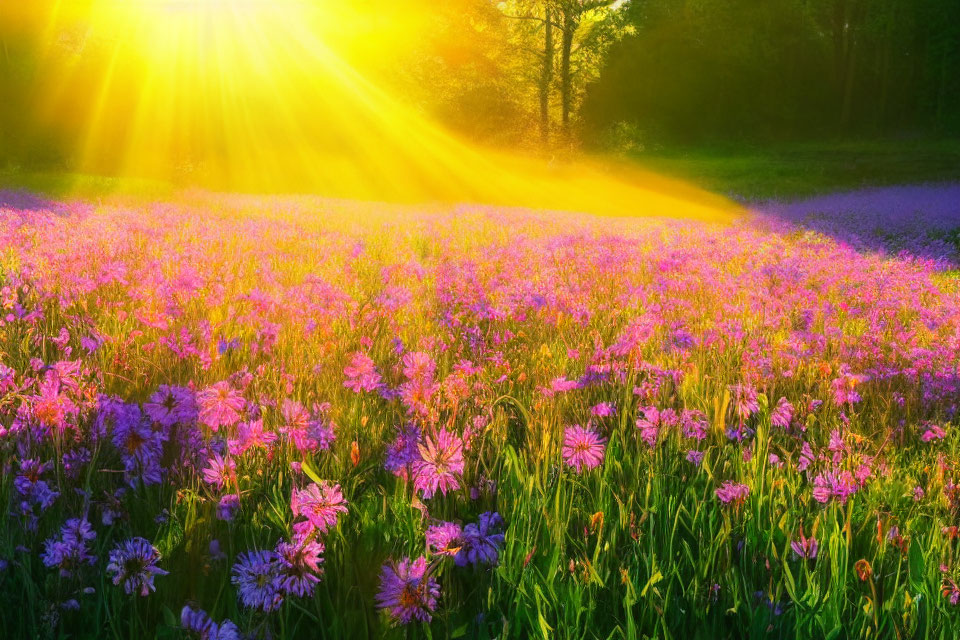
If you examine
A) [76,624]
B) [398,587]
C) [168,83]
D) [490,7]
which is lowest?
[76,624]

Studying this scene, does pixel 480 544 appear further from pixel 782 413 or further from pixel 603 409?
pixel 782 413

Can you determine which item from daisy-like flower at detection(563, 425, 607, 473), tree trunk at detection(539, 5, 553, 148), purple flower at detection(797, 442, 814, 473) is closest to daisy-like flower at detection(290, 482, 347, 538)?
daisy-like flower at detection(563, 425, 607, 473)

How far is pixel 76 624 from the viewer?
144cm

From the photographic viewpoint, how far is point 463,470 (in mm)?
1920

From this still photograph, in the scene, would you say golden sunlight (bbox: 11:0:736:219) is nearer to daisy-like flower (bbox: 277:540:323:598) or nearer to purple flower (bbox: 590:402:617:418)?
purple flower (bbox: 590:402:617:418)

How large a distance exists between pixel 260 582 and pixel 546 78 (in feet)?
104

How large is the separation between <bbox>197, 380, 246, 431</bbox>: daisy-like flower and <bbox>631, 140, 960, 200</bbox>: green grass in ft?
73.3

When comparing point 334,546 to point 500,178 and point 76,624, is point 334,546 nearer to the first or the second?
point 76,624

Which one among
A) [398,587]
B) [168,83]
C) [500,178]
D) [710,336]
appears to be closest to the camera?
[398,587]

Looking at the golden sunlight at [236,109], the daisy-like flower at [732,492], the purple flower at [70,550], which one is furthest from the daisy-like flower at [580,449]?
the golden sunlight at [236,109]

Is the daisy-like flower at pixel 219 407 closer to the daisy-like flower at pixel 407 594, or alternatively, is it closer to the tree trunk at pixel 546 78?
the daisy-like flower at pixel 407 594

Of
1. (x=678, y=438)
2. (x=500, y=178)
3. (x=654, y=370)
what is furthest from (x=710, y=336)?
(x=500, y=178)

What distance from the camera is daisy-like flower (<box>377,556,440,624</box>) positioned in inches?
50.2

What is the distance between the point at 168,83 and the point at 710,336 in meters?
31.5
